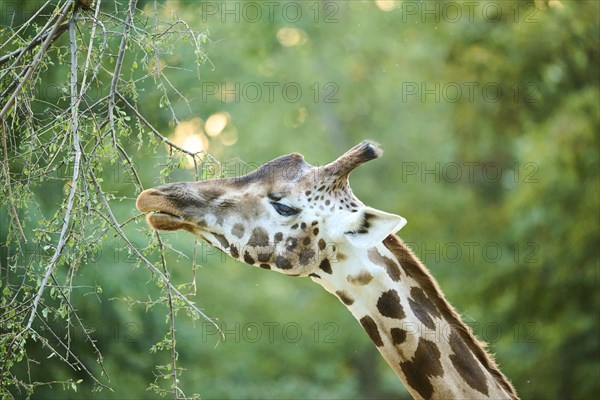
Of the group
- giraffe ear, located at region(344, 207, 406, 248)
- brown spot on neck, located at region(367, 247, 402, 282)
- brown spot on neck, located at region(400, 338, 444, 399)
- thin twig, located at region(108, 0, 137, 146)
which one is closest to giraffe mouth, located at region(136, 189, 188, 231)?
thin twig, located at region(108, 0, 137, 146)

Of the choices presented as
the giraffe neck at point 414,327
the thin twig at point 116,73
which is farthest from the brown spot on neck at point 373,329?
the thin twig at point 116,73

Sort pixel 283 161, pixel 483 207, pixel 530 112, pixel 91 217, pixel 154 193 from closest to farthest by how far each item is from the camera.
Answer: pixel 91 217
pixel 154 193
pixel 283 161
pixel 530 112
pixel 483 207

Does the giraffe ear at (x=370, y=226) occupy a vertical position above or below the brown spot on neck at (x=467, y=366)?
above

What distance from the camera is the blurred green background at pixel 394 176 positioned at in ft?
42.4

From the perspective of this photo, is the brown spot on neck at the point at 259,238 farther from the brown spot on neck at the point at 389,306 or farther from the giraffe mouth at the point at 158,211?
the brown spot on neck at the point at 389,306

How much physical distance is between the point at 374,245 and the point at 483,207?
52.7 ft

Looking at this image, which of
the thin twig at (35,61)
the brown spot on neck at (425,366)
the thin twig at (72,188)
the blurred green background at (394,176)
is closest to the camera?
the thin twig at (72,188)

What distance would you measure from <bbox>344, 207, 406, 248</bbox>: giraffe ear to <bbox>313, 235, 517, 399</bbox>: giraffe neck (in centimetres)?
12

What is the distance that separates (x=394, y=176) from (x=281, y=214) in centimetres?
1897

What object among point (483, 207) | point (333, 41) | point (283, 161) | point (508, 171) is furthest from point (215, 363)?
point (283, 161)

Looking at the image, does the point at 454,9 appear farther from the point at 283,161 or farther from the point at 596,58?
the point at 283,161

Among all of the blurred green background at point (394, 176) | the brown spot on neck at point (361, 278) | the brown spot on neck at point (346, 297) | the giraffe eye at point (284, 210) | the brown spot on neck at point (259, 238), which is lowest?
the blurred green background at point (394, 176)

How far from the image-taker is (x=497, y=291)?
48.6 feet

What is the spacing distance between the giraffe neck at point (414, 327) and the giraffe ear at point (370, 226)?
0.12 meters
